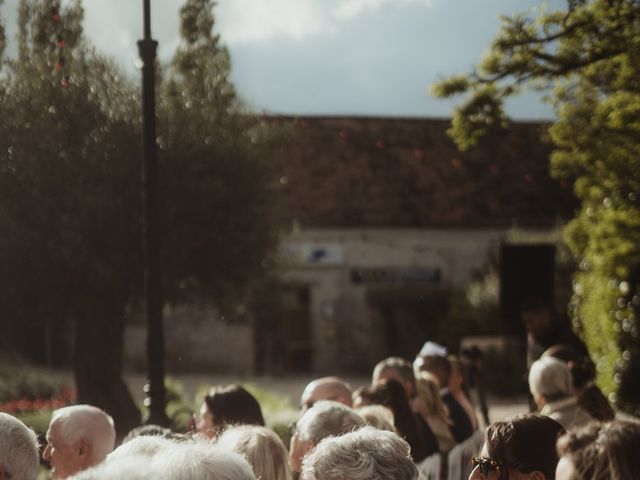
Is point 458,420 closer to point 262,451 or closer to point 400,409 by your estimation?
point 400,409

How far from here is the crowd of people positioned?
311cm

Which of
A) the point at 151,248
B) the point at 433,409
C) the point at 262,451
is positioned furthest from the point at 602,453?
the point at 151,248

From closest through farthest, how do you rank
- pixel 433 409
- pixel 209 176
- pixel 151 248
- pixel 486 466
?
pixel 486 466 < pixel 433 409 < pixel 151 248 < pixel 209 176

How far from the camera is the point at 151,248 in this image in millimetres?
9102

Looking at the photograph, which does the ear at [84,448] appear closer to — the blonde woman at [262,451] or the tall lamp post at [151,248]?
the blonde woman at [262,451]

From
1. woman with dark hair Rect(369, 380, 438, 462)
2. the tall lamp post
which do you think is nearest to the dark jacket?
woman with dark hair Rect(369, 380, 438, 462)

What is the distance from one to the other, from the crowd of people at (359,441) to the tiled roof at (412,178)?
24206 millimetres

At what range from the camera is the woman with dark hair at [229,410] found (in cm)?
590

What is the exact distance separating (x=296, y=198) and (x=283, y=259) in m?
15.9

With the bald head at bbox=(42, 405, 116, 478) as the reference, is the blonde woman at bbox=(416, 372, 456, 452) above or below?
below

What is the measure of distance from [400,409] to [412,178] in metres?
26.8

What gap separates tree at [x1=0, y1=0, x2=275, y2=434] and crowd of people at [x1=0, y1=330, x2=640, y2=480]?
6576 millimetres

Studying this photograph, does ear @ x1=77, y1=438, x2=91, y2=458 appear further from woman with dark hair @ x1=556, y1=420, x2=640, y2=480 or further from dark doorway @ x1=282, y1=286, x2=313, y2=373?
dark doorway @ x1=282, y1=286, x2=313, y2=373

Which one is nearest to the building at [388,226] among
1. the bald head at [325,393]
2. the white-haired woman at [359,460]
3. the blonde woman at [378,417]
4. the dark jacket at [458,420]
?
the dark jacket at [458,420]
